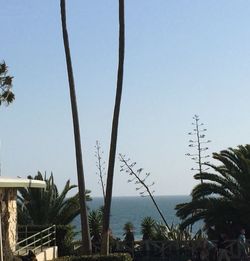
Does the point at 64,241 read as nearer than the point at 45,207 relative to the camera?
Yes

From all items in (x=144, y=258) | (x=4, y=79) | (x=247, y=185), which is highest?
(x=4, y=79)

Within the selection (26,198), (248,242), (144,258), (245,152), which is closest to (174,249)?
(144,258)

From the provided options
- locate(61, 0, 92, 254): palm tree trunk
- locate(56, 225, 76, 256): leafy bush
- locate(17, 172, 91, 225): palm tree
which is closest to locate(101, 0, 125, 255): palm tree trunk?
locate(61, 0, 92, 254): palm tree trunk

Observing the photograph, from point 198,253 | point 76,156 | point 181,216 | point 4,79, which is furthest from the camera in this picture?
point 4,79

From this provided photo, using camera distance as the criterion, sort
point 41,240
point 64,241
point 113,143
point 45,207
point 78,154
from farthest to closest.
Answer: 1. point 45,207
2. point 64,241
3. point 41,240
4. point 78,154
5. point 113,143

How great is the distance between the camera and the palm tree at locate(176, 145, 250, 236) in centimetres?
2636

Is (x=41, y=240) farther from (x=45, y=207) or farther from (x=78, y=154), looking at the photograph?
(x=45, y=207)

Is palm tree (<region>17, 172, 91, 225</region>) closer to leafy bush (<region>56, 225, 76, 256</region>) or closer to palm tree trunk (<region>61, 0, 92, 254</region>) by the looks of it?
leafy bush (<region>56, 225, 76, 256</region>)

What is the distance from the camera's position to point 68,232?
2552 cm

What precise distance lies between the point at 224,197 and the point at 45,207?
9847 millimetres

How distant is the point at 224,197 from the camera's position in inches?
1071

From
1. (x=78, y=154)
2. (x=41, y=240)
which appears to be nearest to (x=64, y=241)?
(x=41, y=240)

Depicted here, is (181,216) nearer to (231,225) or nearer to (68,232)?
(231,225)

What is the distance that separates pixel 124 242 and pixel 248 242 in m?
5.14
